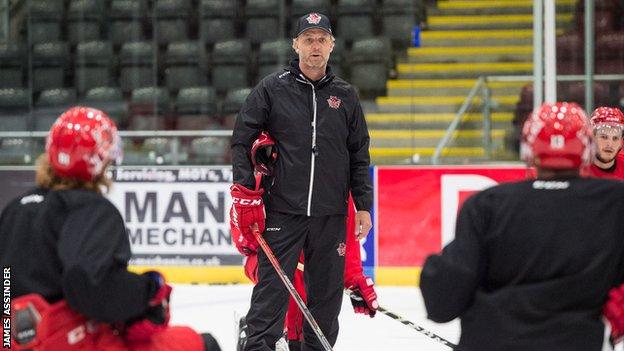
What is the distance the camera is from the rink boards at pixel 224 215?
7.00 meters

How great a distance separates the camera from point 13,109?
25.4ft

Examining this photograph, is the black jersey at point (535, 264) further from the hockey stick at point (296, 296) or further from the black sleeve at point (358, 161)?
the black sleeve at point (358, 161)

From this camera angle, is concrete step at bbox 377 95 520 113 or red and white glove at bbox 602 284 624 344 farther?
concrete step at bbox 377 95 520 113

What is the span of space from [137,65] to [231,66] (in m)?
0.65

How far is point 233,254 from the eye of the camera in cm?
716

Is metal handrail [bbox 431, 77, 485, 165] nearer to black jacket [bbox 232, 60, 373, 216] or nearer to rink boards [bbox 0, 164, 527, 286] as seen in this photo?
rink boards [bbox 0, 164, 527, 286]

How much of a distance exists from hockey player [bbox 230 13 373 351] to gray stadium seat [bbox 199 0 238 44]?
390 cm

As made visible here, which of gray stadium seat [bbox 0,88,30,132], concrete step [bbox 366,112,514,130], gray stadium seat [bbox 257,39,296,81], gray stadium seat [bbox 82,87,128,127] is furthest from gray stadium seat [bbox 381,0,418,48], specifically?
gray stadium seat [bbox 0,88,30,132]

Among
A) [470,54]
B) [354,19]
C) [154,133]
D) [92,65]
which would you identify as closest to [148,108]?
[154,133]

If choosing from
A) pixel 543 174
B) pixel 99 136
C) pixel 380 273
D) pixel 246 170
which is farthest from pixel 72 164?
pixel 380 273

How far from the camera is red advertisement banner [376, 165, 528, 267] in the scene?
6.98 m

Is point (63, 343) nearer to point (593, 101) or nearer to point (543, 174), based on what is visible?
point (543, 174)

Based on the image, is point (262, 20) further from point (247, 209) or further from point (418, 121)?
point (247, 209)

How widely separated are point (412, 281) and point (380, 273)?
0.67ft
